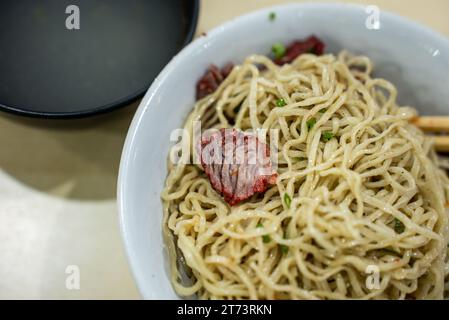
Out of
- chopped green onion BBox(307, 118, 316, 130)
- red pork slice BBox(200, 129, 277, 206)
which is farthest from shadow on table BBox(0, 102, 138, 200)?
chopped green onion BBox(307, 118, 316, 130)

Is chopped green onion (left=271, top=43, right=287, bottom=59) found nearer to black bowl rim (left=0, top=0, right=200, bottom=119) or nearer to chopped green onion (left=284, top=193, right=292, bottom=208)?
black bowl rim (left=0, top=0, right=200, bottom=119)

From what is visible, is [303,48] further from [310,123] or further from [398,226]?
[398,226]

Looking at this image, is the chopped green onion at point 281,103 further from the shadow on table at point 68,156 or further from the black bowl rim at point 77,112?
the shadow on table at point 68,156

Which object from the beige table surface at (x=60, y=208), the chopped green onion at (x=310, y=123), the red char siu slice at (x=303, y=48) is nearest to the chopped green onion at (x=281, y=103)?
Result: the chopped green onion at (x=310, y=123)

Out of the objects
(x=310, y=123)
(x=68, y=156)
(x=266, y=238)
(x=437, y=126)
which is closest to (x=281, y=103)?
(x=310, y=123)
